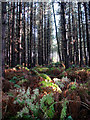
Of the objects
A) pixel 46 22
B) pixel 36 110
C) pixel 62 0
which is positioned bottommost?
pixel 36 110

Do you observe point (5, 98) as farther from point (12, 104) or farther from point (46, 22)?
point (46, 22)

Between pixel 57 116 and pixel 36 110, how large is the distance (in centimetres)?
50

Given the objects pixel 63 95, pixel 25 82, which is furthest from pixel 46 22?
pixel 63 95

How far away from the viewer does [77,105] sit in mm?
2811

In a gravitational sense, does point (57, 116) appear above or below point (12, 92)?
below

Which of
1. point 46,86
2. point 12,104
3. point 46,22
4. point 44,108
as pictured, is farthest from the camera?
point 46,22

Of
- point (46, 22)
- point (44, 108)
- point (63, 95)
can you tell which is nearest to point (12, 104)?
point (44, 108)

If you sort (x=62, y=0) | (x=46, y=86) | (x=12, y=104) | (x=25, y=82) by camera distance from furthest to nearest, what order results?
(x=62, y=0), (x=25, y=82), (x=46, y=86), (x=12, y=104)

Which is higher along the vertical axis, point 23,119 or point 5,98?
point 5,98

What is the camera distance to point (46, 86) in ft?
13.6

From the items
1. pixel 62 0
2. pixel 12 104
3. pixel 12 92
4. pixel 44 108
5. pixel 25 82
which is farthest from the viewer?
pixel 62 0

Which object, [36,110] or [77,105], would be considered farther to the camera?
[77,105]

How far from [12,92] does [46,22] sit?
23.8 meters

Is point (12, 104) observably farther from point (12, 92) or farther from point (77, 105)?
point (77, 105)
